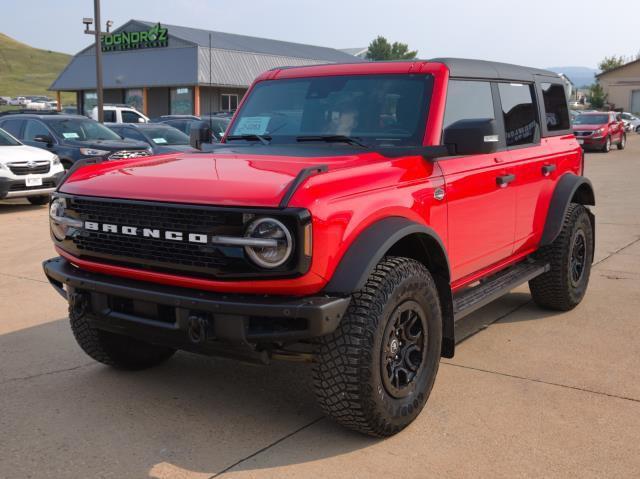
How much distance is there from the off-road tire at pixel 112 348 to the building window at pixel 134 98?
39871 millimetres

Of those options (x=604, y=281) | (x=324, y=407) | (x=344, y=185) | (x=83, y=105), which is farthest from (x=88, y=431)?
(x=83, y=105)

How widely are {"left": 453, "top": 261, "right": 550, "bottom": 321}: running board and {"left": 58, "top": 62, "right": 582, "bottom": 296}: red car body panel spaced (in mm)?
102

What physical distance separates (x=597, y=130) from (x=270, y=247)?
90.0ft

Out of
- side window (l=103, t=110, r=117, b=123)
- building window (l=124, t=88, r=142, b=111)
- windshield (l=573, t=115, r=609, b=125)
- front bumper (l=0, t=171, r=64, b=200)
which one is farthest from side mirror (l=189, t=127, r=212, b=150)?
building window (l=124, t=88, r=142, b=111)

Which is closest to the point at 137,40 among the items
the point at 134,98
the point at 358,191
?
the point at 134,98

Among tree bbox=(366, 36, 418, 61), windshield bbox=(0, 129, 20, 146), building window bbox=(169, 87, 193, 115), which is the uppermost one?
tree bbox=(366, 36, 418, 61)

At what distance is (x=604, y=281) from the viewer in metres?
7.06

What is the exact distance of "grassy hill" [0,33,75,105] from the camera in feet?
370

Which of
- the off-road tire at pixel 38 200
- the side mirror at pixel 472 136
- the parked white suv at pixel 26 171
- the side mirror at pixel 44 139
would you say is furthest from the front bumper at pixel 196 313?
the side mirror at pixel 44 139

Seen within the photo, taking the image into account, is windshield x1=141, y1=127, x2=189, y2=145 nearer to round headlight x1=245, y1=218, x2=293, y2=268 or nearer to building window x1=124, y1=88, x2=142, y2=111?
round headlight x1=245, y1=218, x2=293, y2=268

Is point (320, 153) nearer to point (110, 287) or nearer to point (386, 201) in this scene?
point (386, 201)

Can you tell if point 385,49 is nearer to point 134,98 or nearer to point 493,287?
point 134,98

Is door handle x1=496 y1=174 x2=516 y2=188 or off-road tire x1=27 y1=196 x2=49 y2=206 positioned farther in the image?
off-road tire x1=27 y1=196 x2=49 y2=206

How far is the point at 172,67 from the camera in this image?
39750 millimetres
